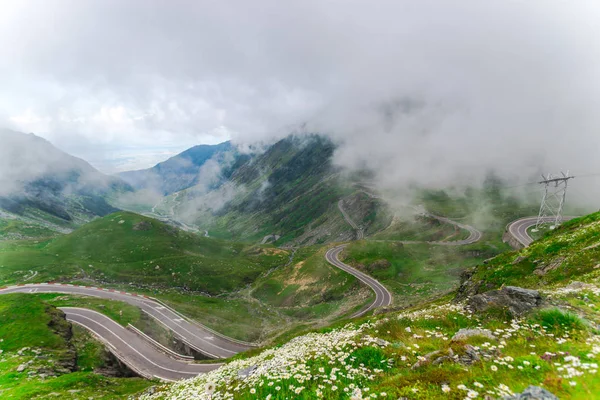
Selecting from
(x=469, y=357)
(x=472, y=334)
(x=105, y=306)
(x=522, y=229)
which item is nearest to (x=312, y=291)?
(x=105, y=306)

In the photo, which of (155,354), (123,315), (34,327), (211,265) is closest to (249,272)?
(211,265)

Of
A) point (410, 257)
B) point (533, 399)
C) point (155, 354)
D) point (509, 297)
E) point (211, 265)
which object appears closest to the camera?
point (533, 399)

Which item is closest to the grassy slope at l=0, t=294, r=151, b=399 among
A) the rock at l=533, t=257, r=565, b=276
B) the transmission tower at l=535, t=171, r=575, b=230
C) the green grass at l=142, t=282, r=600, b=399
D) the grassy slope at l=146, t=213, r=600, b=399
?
the green grass at l=142, t=282, r=600, b=399

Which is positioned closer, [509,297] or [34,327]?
[509,297]

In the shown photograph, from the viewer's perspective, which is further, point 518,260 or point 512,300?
point 518,260

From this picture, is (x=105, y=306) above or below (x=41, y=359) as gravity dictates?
below

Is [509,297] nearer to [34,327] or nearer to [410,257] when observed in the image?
[34,327]

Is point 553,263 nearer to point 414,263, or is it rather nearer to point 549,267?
point 549,267
